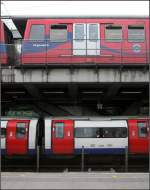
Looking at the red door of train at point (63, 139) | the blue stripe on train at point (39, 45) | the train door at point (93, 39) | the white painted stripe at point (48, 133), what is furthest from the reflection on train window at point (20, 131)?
the train door at point (93, 39)

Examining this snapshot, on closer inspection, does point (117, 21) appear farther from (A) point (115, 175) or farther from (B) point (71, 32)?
(A) point (115, 175)

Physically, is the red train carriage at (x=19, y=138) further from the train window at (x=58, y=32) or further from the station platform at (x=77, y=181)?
the station platform at (x=77, y=181)

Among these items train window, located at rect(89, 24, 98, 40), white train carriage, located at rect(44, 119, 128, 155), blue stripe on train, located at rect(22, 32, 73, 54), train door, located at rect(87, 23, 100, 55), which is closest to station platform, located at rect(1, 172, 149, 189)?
white train carriage, located at rect(44, 119, 128, 155)

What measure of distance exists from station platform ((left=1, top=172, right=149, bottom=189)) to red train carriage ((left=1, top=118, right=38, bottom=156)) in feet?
28.8

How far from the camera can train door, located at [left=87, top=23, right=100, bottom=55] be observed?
19422 mm

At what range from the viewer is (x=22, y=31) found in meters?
22.2

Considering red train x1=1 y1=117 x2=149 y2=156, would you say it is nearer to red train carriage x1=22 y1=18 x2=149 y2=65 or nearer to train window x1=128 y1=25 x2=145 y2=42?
red train carriage x1=22 y1=18 x2=149 y2=65

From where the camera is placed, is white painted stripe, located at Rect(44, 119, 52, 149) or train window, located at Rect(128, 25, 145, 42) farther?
white painted stripe, located at Rect(44, 119, 52, 149)

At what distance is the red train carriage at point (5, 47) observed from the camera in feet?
64.0

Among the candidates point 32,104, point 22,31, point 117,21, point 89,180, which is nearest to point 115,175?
point 89,180

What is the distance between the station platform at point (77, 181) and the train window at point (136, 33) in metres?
9.37

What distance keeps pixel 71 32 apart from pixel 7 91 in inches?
237

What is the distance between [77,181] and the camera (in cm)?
1068

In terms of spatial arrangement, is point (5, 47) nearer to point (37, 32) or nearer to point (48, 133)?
point (37, 32)
